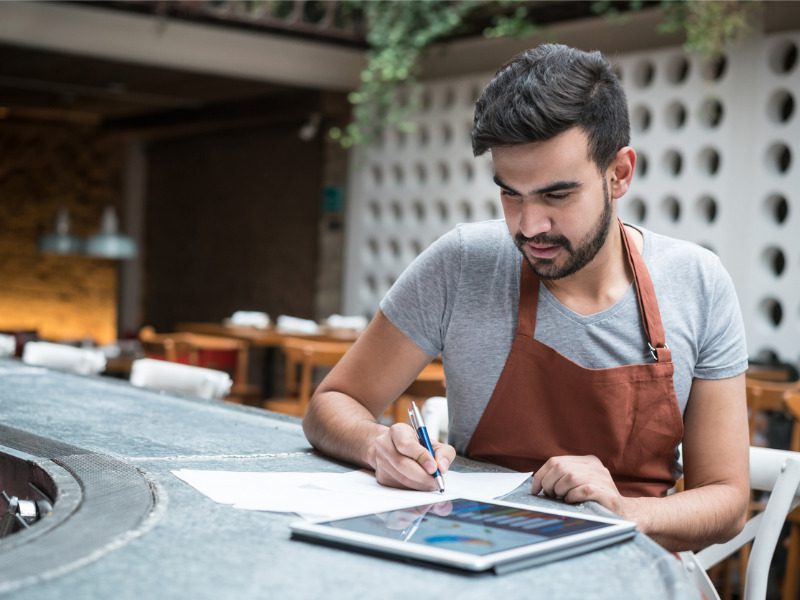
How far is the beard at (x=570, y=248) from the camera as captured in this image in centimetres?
171

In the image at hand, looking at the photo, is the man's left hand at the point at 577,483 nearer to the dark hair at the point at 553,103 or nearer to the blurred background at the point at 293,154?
the dark hair at the point at 553,103

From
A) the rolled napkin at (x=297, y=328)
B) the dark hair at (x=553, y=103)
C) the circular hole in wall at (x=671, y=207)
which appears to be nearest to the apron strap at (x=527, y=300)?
the dark hair at (x=553, y=103)

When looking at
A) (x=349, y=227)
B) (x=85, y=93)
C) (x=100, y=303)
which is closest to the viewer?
(x=349, y=227)

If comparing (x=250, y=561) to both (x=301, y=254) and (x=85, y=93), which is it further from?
(x=85, y=93)

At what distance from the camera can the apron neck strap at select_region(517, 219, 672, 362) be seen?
1.80 meters

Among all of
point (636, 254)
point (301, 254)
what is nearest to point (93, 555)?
point (636, 254)

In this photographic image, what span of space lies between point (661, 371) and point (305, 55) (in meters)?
7.70

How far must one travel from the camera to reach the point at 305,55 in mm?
9055

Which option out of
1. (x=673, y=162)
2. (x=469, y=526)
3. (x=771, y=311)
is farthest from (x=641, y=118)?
(x=469, y=526)

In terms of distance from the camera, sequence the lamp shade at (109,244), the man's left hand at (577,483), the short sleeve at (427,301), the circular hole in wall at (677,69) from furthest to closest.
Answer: the lamp shade at (109,244) < the circular hole in wall at (677,69) < the short sleeve at (427,301) < the man's left hand at (577,483)

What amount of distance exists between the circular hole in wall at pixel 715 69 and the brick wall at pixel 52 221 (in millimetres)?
8645

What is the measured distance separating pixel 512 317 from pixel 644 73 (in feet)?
19.0

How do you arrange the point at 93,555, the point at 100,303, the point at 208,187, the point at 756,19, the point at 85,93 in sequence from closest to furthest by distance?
the point at 93,555 → the point at 756,19 → the point at 85,93 → the point at 208,187 → the point at 100,303

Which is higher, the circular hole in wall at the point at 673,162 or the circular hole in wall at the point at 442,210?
the circular hole in wall at the point at 673,162
